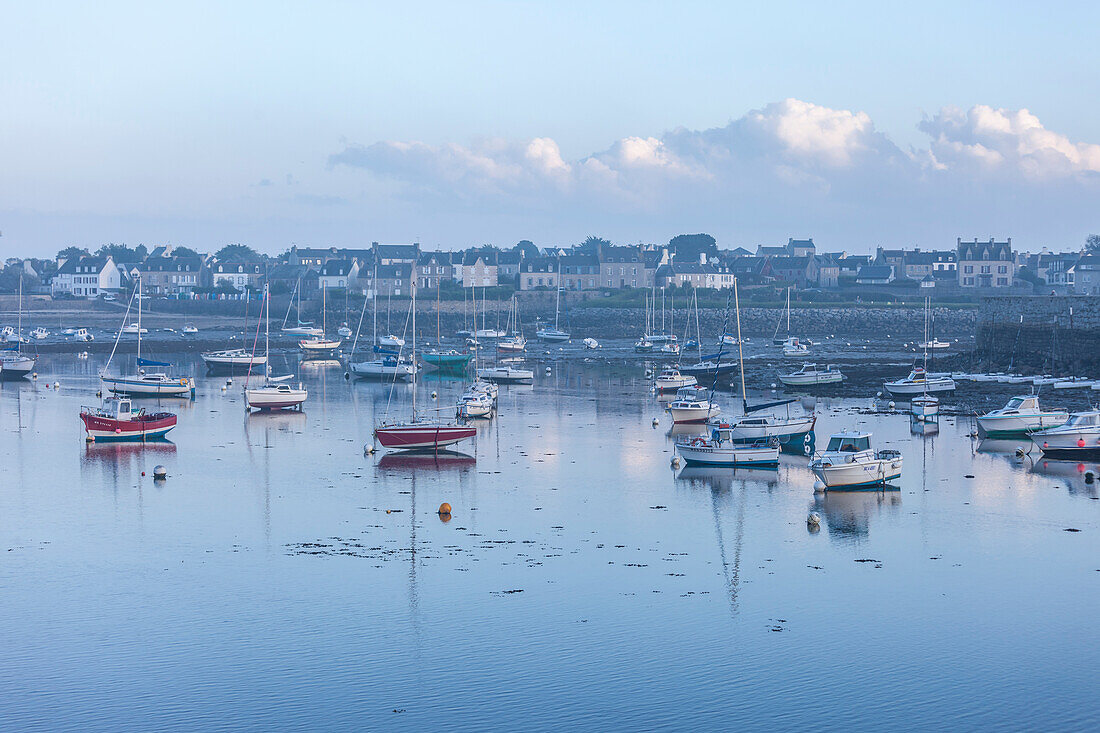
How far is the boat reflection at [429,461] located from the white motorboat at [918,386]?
1010 inches

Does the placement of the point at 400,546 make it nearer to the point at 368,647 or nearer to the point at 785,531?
the point at 368,647

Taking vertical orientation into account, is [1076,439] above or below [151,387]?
below

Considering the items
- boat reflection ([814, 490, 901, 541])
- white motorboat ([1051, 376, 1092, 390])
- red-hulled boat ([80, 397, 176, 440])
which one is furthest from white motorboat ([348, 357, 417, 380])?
boat reflection ([814, 490, 901, 541])

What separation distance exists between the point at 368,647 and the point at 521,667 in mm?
2873

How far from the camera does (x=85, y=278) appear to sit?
153m

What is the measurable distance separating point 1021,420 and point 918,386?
14.0 metres

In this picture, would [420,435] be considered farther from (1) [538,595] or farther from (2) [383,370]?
(2) [383,370]

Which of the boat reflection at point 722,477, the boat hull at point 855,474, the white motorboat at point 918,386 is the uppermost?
the white motorboat at point 918,386

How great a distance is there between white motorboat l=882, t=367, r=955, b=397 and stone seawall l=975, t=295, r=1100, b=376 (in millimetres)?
9175

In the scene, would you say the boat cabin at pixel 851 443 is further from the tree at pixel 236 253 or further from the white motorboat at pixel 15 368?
the tree at pixel 236 253

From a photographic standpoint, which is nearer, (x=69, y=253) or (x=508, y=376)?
(x=508, y=376)

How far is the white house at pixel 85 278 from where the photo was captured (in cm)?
15288

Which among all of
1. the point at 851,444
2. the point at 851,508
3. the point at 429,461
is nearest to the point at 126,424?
the point at 429,461

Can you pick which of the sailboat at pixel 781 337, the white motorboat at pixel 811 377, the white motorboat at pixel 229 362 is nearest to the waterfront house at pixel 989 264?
the sailboat at pixel 781 337
